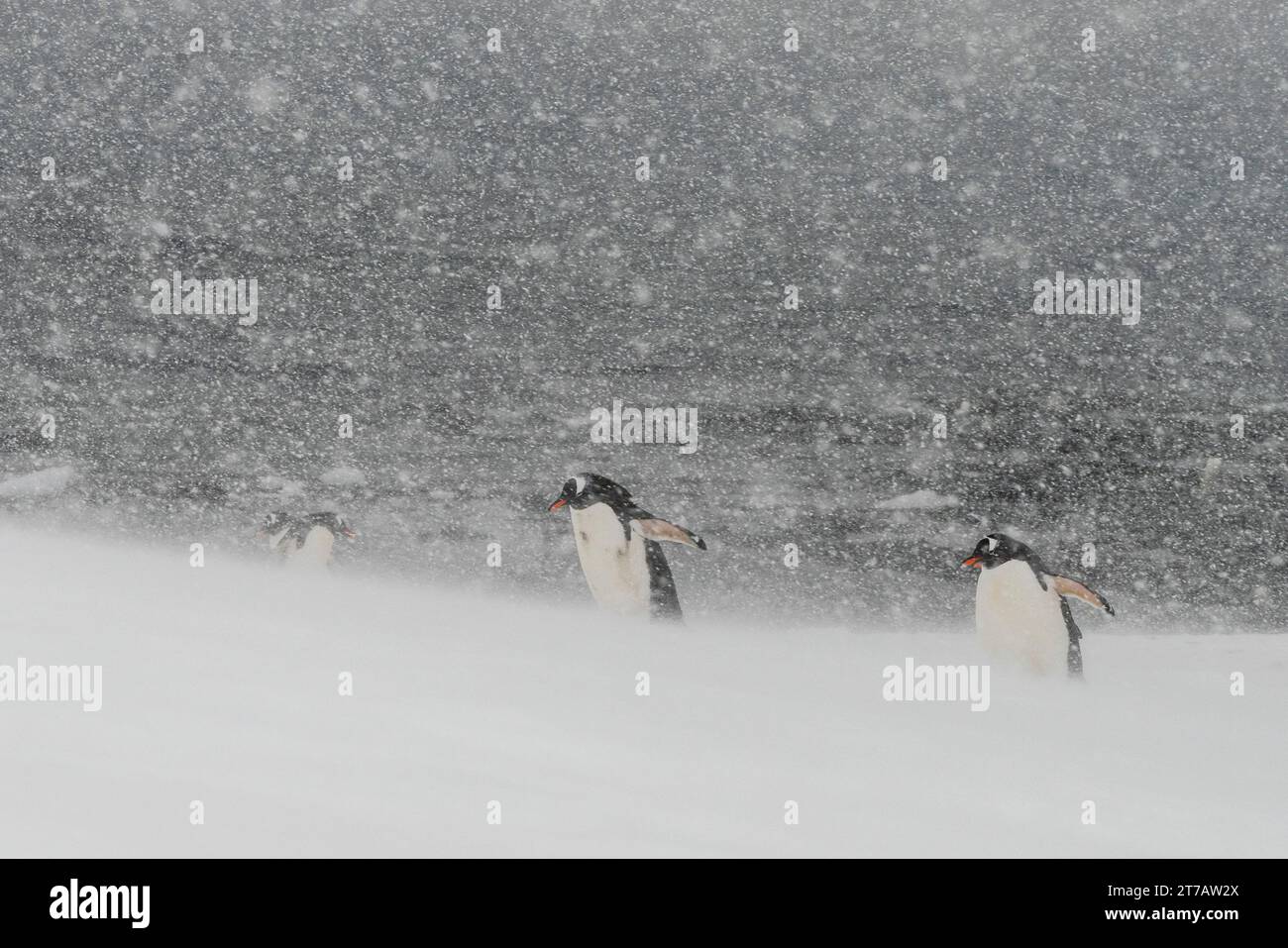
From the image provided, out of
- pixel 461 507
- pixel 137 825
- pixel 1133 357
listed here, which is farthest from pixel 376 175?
pixel 1133 357

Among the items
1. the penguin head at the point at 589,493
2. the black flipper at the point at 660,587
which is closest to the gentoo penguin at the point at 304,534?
the penguin head at the point at 589,493

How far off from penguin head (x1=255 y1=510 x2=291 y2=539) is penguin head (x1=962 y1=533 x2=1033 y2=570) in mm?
2910

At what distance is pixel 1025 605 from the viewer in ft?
13.8

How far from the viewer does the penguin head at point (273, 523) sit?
14.2ft

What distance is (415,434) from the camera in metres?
4.49

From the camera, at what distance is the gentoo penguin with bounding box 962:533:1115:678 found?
13.7ft

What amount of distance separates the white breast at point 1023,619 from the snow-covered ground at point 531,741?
0.51 feet

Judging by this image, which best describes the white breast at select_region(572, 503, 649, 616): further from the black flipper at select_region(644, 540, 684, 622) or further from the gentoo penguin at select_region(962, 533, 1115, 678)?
the gentoo penguin at select_region(962, 533, 1115, 678)

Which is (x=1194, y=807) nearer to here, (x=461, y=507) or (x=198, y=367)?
(x=461, y=507)

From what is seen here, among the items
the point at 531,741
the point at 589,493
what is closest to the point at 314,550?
the point at 589,493

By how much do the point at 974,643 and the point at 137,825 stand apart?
3.33 meters

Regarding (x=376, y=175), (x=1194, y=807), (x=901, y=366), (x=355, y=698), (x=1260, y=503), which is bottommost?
(x=1194, y=807)

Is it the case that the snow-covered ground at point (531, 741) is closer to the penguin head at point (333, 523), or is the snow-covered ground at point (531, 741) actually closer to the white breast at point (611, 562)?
the white breast at point (611, 562)

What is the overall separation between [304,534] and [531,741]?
2.02 metres
